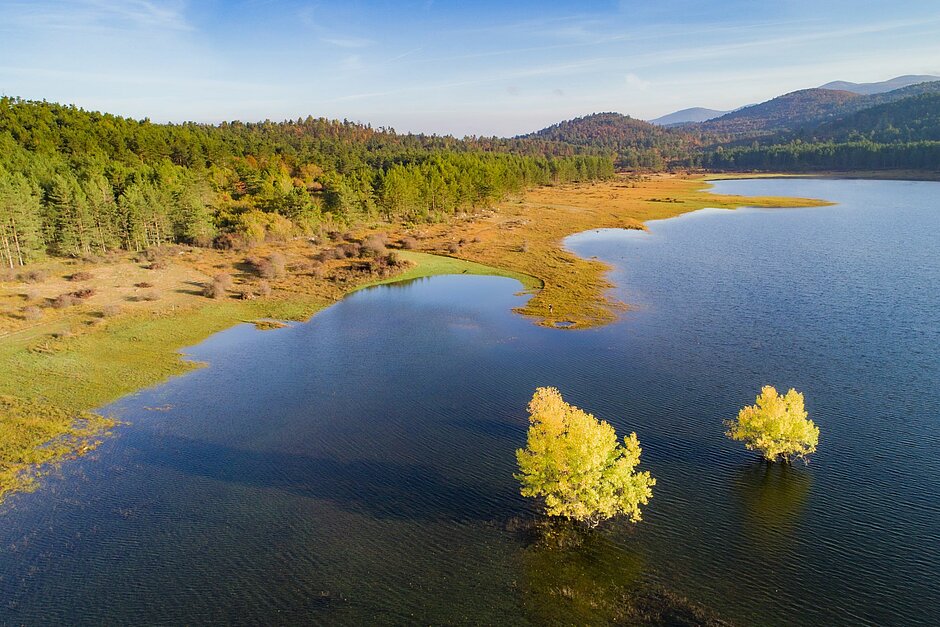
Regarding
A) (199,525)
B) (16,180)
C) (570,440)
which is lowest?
(199,525)

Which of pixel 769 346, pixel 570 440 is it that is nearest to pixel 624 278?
pixel 769 346

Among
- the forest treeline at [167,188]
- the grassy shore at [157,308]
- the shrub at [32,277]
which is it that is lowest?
the grassy shore at [157,308]

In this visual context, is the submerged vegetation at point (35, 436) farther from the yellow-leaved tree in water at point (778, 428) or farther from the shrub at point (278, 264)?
the yellow-leaved tree in water at point (778, 428)

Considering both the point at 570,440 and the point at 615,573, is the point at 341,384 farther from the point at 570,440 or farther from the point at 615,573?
the point at 615,573

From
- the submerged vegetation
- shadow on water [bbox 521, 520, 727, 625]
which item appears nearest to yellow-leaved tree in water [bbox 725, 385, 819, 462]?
shadow on water [bbox 521, 520, 727, 625]

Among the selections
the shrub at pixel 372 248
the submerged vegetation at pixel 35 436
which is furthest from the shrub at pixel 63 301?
the shrub at pixel 372 248

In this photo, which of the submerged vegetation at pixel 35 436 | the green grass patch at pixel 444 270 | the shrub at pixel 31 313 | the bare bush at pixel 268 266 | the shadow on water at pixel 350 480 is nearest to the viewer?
the shadow on water at pixel 350 480

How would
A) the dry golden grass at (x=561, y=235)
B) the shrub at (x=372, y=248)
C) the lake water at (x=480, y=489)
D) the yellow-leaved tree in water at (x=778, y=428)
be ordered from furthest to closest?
the shrub at (x=372, y=248)
the dry golden grass at (x=561, y=235)
the yellow-leaved tree in water at (x=778, y=428)
the lake water at (x=480, y=489)
